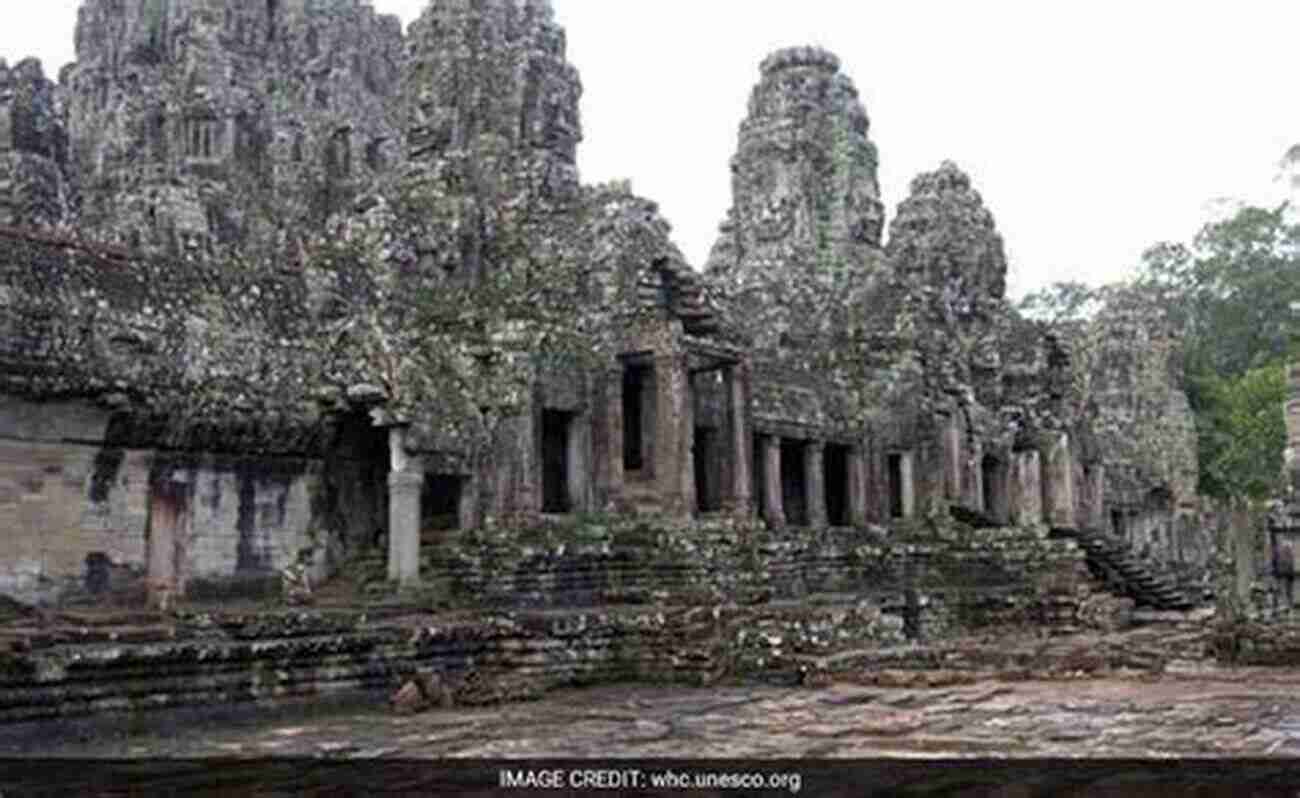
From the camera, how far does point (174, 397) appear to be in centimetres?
1658

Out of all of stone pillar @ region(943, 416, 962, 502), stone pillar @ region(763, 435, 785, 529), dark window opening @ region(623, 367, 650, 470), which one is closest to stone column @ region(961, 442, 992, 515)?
stone pillar @ region(943, 416, 962, 502)

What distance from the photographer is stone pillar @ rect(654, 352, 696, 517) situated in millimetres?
22859

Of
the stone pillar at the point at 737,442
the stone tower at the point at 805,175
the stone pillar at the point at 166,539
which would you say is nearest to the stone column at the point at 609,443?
the stone pillar at the point at 737,442

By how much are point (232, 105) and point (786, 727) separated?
40444 mm

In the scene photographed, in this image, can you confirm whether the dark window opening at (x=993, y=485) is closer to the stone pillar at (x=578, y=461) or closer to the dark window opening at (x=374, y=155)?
the stone pillar at (x=578, y=461)

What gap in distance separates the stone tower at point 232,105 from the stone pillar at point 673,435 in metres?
17.8

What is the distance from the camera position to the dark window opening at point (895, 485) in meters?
30.7

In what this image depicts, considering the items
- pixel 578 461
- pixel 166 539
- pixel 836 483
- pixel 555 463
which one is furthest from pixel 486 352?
pixel 836 483

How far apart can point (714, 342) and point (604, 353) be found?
211 cm

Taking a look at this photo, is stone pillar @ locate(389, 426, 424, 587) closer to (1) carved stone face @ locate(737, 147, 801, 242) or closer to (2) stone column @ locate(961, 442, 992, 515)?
(2) stone column @ locate(961, 442, 992, 515)

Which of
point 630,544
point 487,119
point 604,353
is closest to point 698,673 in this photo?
point 630,544

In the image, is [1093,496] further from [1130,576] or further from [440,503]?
[440,503]

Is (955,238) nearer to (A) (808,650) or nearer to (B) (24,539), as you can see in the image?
(A) (808,650)

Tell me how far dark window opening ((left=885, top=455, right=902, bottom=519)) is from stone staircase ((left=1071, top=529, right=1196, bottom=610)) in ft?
12.5
